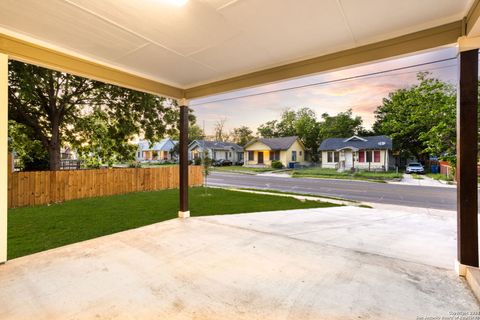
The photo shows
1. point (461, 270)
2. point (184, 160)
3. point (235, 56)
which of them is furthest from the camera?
point (184, 160)

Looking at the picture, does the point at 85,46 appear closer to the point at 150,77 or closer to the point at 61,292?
the point at 150,77

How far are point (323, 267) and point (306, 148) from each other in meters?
20.5

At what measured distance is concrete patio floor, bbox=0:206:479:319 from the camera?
1967 mm

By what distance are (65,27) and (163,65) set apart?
4.22ft

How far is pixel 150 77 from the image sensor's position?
4059 mm

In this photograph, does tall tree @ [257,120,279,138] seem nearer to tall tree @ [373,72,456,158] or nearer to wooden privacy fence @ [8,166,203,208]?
tall tree @ [373,72,456,158]

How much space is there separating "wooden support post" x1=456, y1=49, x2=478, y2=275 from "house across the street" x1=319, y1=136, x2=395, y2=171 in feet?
54.7

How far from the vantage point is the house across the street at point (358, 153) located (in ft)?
58.6

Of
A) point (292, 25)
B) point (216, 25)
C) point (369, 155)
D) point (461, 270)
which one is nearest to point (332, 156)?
point (369, 155)

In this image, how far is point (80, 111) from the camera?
895cm

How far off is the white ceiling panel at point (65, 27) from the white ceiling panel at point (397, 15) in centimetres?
244

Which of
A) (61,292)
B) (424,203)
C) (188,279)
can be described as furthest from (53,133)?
(424,203)

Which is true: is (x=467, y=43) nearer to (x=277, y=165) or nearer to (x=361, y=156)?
(x=277, y=165)

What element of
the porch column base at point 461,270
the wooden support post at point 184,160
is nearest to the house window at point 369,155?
the wooden support post at point 184,160
